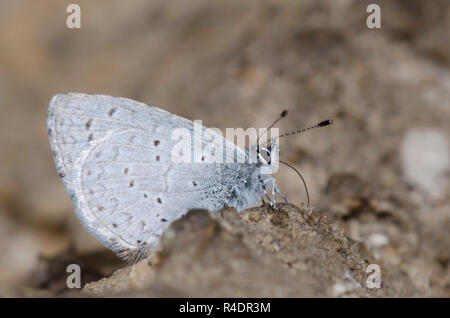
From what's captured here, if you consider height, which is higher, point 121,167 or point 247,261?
point 121,167

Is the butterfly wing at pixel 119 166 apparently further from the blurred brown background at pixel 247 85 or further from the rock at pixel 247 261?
the blurred brown background at pixel 247 85

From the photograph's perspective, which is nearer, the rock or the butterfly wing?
the rock

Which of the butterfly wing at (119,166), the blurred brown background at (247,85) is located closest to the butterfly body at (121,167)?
the butterfly wing at (119,166)


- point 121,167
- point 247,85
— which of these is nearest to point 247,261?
point 121,167

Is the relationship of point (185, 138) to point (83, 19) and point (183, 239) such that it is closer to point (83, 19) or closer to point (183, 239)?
point (183, 239)

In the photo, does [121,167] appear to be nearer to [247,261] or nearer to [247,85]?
[247,261]

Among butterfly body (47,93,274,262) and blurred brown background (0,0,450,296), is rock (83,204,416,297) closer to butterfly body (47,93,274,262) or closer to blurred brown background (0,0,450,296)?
butterfly body (47,93,274,262)

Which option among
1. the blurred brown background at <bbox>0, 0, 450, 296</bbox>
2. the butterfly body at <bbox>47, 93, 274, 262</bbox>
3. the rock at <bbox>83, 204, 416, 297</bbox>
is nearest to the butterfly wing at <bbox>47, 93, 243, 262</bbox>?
the butterfly body at <bbox>47, 93, 274, 262</bbox>
